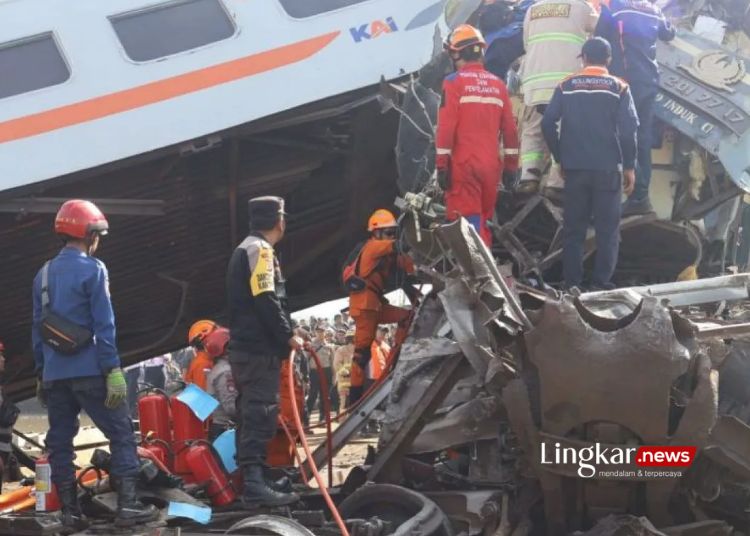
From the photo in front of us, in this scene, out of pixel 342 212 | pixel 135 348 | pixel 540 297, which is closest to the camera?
pixel 540 297

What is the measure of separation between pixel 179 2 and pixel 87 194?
57.1 inches

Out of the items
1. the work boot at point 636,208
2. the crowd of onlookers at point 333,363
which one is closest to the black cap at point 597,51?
the work boot at point 636,208

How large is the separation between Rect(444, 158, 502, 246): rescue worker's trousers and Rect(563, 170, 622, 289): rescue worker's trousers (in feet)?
1.49

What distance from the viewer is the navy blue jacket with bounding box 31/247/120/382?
447 cm

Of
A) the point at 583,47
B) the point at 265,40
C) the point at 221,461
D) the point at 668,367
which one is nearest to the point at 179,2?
the point at 265,40

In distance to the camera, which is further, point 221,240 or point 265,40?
point 221,240

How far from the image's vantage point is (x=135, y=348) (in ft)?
28.3

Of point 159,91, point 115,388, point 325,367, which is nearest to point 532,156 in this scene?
point 159,91

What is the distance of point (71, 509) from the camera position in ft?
14.7

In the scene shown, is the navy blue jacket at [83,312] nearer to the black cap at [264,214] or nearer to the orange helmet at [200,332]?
the black cap at [264,214]

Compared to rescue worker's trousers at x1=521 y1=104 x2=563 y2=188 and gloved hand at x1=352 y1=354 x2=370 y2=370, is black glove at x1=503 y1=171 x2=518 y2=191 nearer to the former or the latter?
rescue worker's trousers at x1=521 y1=104 x2=563 y2=188

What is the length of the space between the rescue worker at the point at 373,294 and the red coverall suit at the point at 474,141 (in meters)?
1.53

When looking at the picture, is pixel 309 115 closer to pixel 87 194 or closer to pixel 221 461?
pixel 87 194

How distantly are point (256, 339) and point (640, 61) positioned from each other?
290 centimetres
